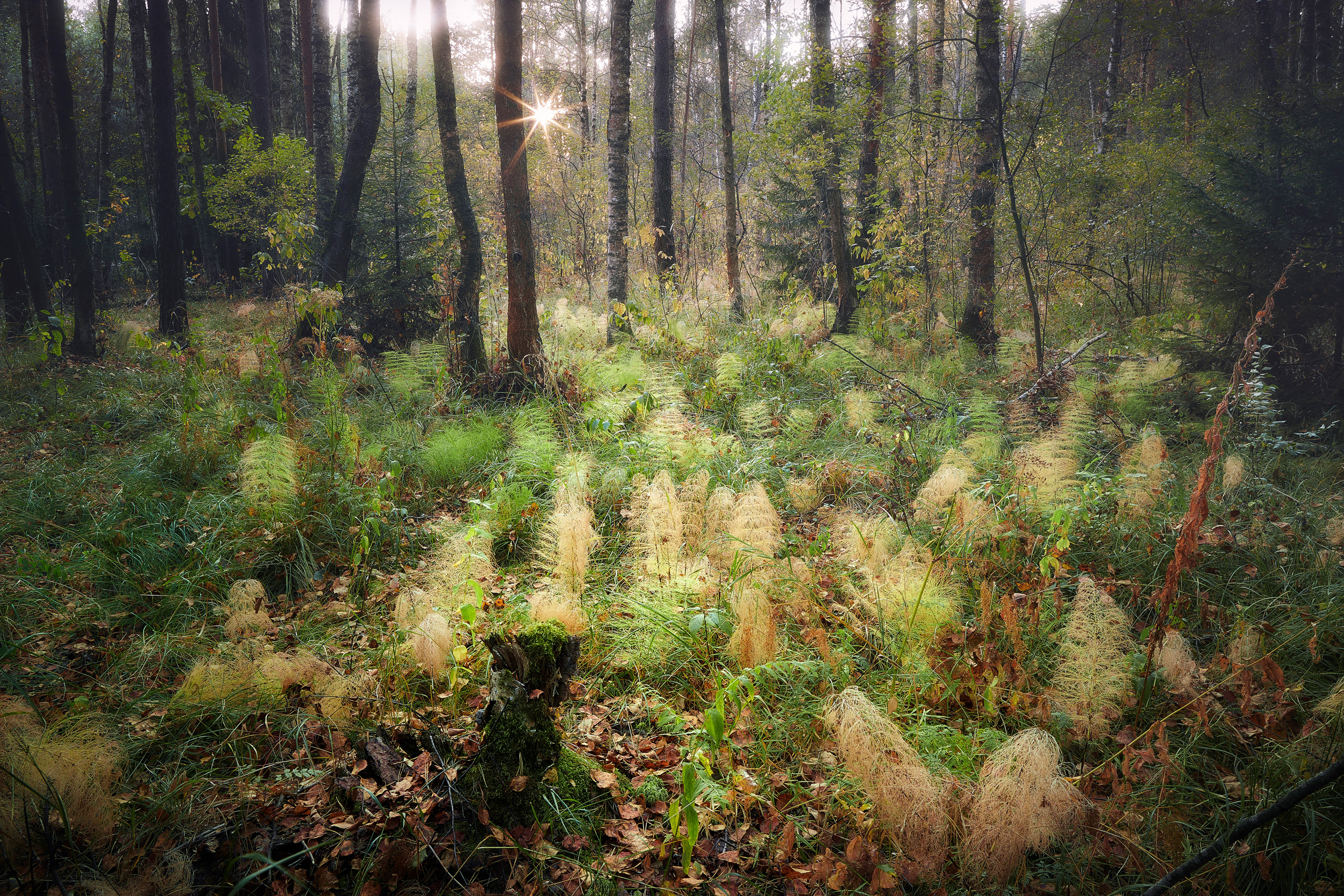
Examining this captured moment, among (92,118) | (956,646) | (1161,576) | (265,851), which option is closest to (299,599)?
(265,851)

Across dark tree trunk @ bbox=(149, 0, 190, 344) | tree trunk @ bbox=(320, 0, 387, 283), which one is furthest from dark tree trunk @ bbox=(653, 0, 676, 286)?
dark tree trunk @ bbox=(149, 0, 190, 344)

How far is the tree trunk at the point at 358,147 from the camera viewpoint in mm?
7824

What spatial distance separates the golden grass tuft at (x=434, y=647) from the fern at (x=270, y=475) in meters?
1.72

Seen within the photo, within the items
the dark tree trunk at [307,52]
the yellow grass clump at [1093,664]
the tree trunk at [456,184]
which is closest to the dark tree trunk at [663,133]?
the tree trunk at [456,184]

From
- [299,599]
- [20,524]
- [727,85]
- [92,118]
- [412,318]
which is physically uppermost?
[92,118]

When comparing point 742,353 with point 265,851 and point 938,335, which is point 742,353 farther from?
point 265,851

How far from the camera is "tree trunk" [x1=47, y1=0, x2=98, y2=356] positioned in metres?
8.30

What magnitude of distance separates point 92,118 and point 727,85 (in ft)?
58.3

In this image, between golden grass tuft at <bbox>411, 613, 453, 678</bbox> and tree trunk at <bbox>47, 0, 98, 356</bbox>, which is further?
tree trunk at <bbox>47, 0, 98, 356</bbox>

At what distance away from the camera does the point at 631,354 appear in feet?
24.0

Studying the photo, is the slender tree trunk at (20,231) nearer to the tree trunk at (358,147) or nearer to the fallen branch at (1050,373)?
the tree trunk at (358,147)

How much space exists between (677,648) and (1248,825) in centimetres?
195

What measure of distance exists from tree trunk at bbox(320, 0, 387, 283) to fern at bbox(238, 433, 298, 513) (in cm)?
467

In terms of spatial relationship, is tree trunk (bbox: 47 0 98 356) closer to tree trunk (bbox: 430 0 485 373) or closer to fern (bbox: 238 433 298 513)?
tree trunk (bbox: 430 0 485 373)
